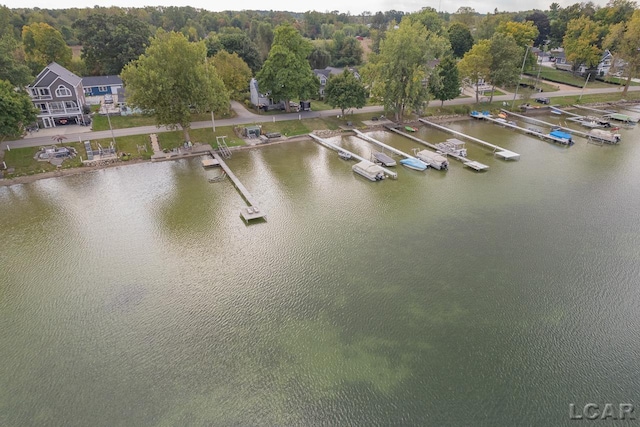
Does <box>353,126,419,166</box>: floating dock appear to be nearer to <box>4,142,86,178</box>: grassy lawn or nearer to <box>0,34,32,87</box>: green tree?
<box>4,142,86,178</box>: grassy lawn

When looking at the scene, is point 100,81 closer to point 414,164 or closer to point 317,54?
point 317,54

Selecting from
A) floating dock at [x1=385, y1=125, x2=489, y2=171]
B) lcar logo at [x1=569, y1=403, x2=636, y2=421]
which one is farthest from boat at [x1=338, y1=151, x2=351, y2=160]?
lcar logo at [x1=569, y1=403, x2=636, y2=421]

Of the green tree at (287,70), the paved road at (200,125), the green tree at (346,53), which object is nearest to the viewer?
the paved road at (200,125)

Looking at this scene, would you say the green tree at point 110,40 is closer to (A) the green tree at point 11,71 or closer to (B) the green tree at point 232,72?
(B) the green tree at point 232,72

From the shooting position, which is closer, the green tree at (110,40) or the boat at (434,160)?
the boat at (434,160)

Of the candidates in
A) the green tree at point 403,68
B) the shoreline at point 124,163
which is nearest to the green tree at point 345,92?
the green tree at point 403,68

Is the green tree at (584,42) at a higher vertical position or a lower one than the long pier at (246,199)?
higher

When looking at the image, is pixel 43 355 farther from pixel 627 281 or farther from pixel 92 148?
pixel 627 281

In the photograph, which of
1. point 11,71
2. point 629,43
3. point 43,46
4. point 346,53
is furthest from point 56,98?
point 629,43
